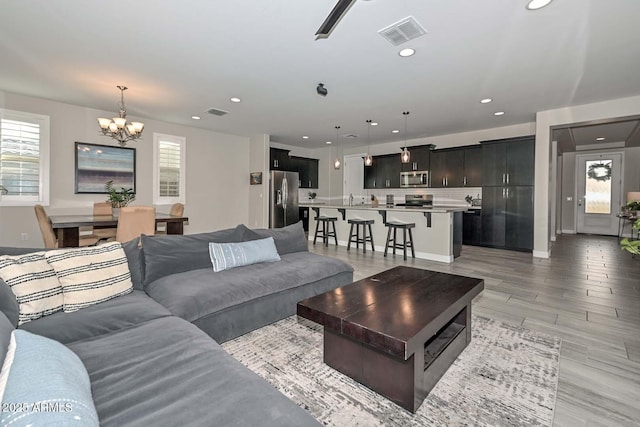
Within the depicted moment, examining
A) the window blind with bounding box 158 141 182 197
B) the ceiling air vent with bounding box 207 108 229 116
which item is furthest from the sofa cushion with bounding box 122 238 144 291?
the window blind with bounding box 158 141 182 197

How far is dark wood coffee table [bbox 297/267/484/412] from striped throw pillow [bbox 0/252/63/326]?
1415mm

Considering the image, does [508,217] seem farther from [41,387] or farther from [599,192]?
[41,387]

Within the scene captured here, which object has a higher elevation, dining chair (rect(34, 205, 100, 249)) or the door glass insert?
the door glass insert

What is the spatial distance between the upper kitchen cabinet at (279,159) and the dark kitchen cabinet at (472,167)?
4750 millimetres

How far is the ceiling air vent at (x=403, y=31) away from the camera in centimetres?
272

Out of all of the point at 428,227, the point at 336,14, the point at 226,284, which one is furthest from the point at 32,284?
the point at 428,227

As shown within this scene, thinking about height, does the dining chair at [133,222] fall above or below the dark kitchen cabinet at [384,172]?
below

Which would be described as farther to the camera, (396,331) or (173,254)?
(173,254)

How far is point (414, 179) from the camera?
26.0 feet

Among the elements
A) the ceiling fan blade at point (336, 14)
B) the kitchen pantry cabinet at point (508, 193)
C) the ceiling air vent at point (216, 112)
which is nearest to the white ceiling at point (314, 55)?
the ceiling air vent at point (216, 112)

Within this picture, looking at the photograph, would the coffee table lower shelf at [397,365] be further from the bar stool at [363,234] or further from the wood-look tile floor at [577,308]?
the bar stool at [363,234]

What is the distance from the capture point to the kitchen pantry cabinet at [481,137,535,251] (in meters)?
6.02

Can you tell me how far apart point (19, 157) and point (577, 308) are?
26.3ft

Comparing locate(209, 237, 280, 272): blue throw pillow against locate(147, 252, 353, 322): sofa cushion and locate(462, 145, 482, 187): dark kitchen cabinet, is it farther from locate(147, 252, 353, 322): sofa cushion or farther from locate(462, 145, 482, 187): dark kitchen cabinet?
locate(462, 145, 482, 187): dark kitchen cabinet
